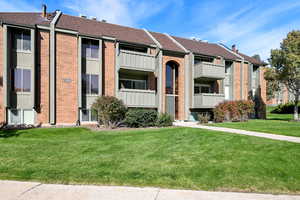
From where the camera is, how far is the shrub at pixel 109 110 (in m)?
12.2

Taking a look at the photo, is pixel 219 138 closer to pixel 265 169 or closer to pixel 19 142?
pixel 265 169

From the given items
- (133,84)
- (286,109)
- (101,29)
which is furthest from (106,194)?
(286,109)

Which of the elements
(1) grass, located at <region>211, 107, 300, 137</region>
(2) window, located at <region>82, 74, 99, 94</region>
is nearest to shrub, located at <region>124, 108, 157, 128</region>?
(2) window, located at <region>82, 74, 99, 94</region>

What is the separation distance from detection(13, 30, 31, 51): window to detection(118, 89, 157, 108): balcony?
761 cm

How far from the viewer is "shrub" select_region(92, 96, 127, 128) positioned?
1220 centimetres

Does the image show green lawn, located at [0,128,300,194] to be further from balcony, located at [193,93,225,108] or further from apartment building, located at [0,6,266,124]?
balcony, located at [193,93,225,108]

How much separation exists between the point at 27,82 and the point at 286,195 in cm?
1533

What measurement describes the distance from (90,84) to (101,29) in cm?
575

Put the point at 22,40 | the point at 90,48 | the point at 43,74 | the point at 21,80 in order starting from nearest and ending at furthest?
1. the point at 21,80
2. the point at 22,40
3. the point at 43,74
4. the point at 90,48

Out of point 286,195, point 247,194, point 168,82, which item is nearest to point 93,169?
→ point 247,194

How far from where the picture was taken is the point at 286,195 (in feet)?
11.6

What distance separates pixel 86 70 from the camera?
14719 mm

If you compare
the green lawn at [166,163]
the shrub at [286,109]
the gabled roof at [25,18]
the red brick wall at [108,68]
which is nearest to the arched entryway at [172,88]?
the red brick wall at [108,68]

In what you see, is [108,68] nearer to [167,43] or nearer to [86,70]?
[86,70]
